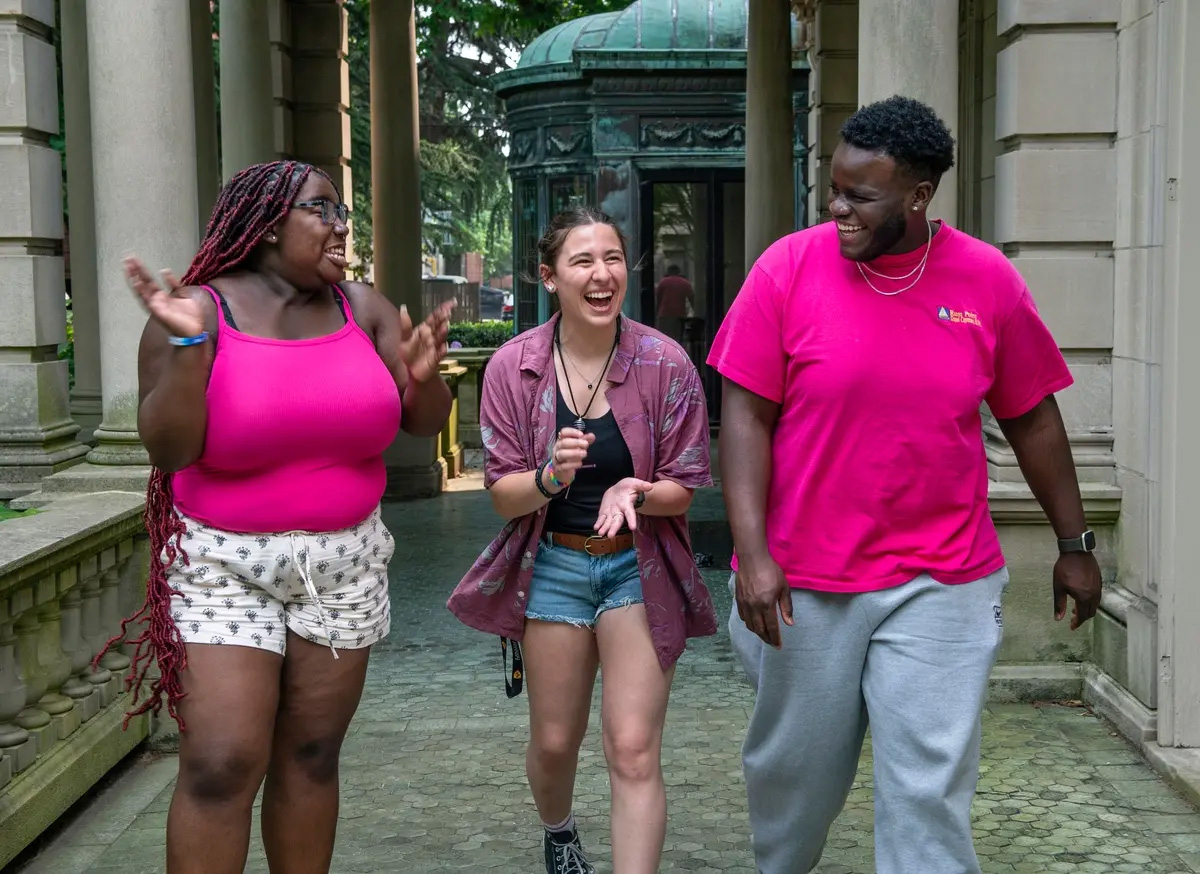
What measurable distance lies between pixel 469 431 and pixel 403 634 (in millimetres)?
9238

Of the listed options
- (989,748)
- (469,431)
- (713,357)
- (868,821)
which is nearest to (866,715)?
(713,357)

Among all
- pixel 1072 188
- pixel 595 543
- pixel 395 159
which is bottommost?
pixel 595 543

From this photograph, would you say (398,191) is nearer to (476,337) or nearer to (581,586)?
(581,586)

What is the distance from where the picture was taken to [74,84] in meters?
12.5

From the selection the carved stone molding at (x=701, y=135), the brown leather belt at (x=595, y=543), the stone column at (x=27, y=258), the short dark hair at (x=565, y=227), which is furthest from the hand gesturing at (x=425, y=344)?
the carved stone molding at (x=701, y=135)

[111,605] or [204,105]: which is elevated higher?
[204,105]

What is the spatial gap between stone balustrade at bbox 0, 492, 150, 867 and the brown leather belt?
1.71 meters

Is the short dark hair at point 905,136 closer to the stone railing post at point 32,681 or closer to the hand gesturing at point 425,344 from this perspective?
the hand gesturing at point 425,344

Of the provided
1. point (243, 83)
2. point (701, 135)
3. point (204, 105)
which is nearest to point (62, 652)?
point (204, 105)

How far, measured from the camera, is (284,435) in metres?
3.70

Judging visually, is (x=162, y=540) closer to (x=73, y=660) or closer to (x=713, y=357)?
(x=713, y=357)

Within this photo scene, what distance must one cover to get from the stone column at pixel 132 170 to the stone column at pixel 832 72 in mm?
Answer: 7096

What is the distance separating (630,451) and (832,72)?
376 inches

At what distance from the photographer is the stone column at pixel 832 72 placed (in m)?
13.0
